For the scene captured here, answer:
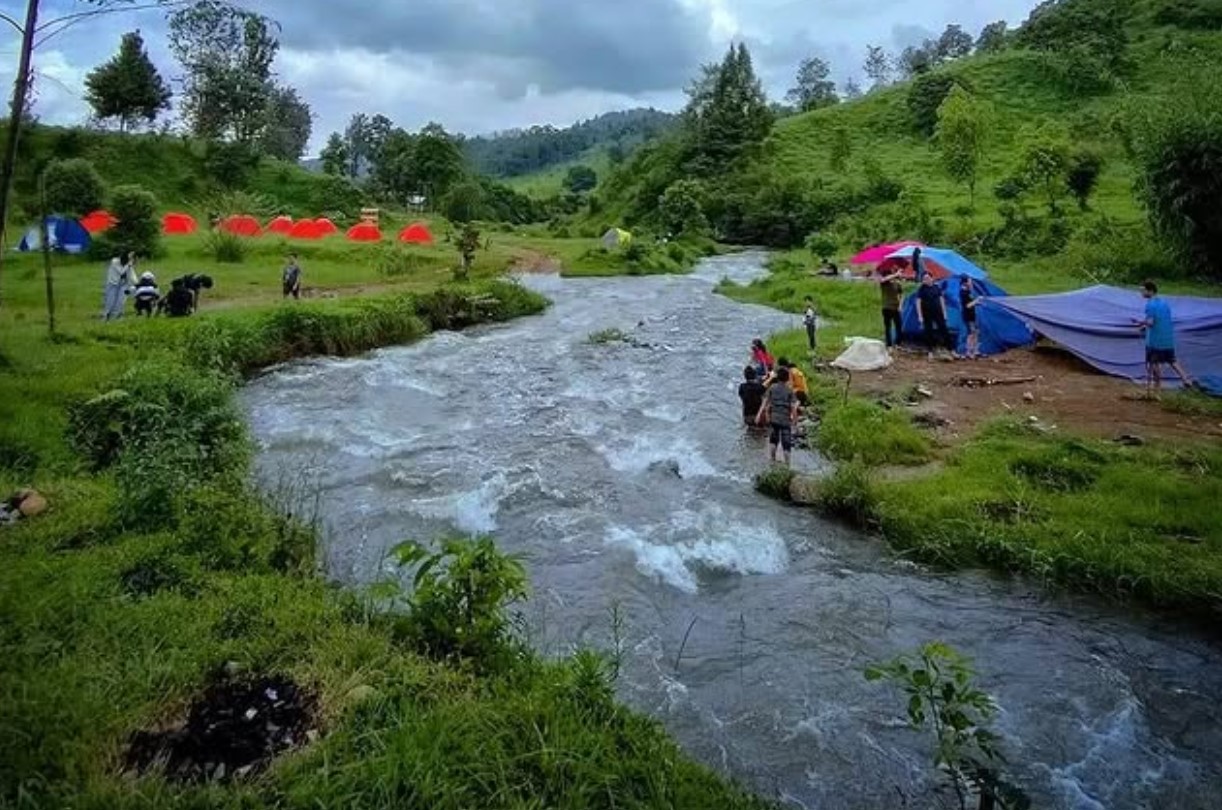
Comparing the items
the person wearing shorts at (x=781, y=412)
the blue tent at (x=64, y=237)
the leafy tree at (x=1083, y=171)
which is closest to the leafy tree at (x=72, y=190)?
the blue tent at (x=64, y=237)

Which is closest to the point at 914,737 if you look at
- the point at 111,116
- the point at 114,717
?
the point at 114,717

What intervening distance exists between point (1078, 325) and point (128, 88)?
70989 millimetres

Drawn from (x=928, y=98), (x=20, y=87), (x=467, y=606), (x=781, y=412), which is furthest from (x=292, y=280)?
(x=928, y=98)

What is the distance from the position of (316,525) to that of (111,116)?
7275 centimetres

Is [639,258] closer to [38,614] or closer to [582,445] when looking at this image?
[582,445]

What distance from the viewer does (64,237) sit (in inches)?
1379

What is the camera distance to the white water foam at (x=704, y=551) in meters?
10.3

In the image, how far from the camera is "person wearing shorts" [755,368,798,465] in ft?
45.0

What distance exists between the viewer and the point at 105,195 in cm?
4094

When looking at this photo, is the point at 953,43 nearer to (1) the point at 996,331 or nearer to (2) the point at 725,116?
(2) the point at 725,116

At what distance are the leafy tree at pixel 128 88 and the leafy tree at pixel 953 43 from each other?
12354 cm

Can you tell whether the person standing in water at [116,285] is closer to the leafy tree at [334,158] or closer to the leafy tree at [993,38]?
the leafy tree at [334,158]

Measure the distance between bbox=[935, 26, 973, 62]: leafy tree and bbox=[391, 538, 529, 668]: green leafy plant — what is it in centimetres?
15695

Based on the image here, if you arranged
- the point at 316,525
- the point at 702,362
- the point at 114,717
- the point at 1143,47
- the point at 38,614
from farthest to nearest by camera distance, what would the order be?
the point at 1143,47 → the point at 702,362 → the point at 316,525 → the point at 38,614 → the point at 114,717
